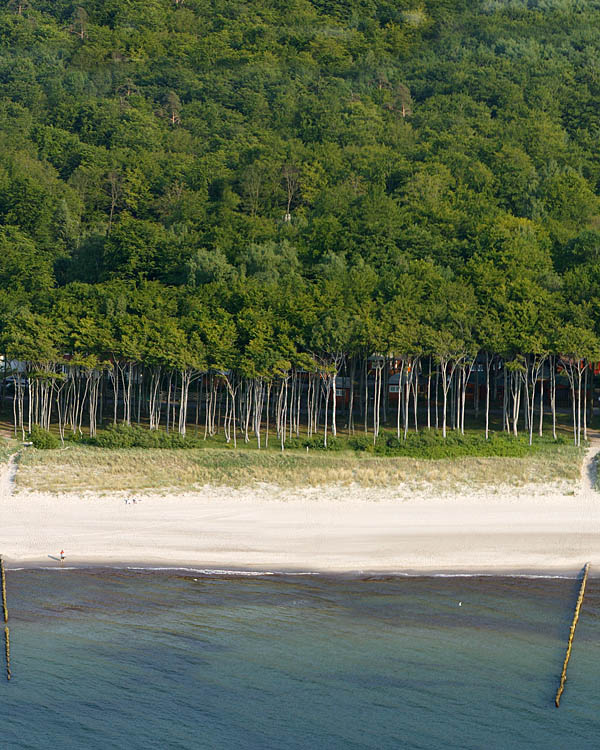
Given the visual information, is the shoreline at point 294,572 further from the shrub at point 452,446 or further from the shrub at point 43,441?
the shrub at point 43,441

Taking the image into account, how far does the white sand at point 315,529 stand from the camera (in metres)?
44.5

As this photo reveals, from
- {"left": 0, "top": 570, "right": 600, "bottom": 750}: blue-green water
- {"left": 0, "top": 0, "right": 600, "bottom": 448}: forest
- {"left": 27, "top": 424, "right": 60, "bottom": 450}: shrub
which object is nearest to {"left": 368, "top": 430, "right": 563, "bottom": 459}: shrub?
{"left": 0, "top": 0, "right": 600, "bottom": 448}: forest

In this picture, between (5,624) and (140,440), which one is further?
(140,440)

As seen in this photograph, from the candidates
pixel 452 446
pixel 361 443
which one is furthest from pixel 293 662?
pixel 361 443

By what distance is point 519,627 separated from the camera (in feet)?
124

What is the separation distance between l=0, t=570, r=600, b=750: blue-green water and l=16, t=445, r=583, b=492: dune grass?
16818mm

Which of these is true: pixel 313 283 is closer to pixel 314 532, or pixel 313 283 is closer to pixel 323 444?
pixel 323 444

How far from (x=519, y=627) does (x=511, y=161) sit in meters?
135

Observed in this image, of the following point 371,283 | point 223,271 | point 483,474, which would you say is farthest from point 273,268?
point 483,474

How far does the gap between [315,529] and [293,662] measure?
573 inches

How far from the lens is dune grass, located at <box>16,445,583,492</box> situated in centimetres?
5934

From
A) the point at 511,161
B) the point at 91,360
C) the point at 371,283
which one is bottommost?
the point at 91,360

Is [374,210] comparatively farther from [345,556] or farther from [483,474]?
[345,556]

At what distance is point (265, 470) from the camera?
6306 centimetres
